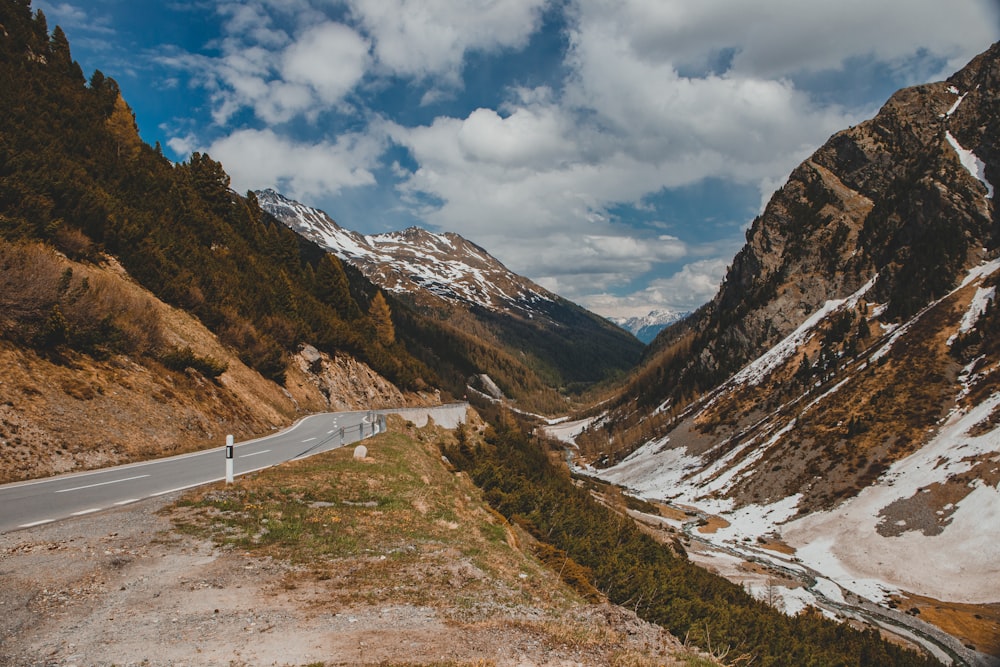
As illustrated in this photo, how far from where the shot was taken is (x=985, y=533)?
1816 inches

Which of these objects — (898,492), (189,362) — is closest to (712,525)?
(898,492)

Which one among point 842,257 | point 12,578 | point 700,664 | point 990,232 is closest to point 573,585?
point 700,664

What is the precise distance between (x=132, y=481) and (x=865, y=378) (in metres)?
94.3

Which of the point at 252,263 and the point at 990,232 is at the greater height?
the point at 990,232

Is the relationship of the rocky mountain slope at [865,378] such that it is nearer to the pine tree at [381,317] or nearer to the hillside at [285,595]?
the hillside at [285,595]

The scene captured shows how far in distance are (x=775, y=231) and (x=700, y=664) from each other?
178 metres

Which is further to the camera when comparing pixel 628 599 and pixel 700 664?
pixel 628 599

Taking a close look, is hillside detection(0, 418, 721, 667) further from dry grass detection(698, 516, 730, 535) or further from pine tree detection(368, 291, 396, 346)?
pine tree detection(368, 291, 396, 346)

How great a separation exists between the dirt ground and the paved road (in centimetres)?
164

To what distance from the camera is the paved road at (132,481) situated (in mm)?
10445

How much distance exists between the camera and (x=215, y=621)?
259 inches

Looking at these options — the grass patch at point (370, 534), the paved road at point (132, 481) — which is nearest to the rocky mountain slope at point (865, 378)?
the grass patch at point (370, 534)

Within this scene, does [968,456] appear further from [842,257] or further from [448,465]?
[842,257]

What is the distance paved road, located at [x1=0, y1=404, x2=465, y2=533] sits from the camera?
10.4 metres
